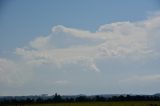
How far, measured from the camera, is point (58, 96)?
400 ft

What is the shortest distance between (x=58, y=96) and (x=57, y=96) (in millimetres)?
403

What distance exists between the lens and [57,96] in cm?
12150
